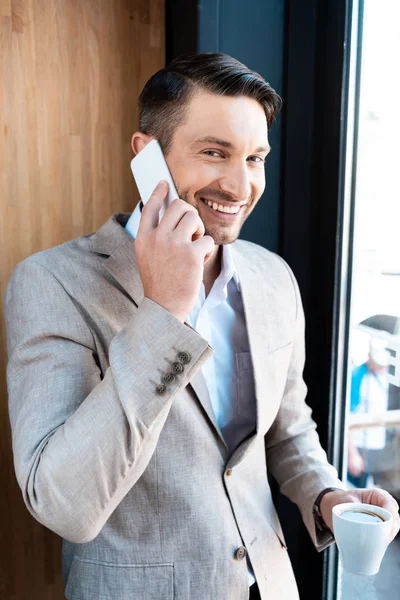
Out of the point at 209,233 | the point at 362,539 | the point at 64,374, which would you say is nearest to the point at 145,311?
the point at 64,374

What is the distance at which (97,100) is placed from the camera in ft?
5.56

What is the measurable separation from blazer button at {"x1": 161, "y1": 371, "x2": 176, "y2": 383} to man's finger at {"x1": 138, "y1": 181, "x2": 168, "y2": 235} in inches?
10.0

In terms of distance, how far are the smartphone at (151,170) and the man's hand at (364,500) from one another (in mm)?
697

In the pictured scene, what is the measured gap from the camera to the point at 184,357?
0.94 metres

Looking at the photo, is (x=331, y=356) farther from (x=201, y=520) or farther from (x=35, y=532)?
(x=35, y=532)

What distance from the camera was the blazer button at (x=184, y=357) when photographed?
0.94 m

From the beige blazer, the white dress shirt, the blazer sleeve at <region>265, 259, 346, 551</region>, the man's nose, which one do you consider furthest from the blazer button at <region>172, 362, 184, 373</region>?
the blazer sleeve at <region>265, 259, 346, 551</region>

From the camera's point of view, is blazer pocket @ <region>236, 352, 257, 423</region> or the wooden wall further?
the wooden wall

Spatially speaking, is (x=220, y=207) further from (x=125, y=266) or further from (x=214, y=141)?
(x=125, y=266)

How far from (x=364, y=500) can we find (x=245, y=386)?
34 cm

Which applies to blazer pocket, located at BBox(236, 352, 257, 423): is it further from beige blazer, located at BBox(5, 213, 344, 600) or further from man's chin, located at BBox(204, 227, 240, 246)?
man's chin, located at BBox(204, 227, 240, 246)

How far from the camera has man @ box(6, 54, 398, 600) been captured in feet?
3.03

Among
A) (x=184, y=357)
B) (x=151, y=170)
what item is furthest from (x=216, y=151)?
(x=184, y=357)

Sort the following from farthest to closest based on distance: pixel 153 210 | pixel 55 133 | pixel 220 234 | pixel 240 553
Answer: pixel 55 133, pixel 220 234, pixel 240 553, pixel 153 210
